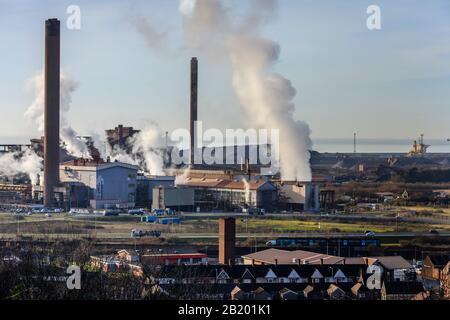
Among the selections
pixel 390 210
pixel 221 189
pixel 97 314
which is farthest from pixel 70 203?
pixel 97 314

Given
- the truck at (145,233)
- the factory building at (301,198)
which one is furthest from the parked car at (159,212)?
the truck at (145,233)

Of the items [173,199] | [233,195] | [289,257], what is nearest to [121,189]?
[173,199]

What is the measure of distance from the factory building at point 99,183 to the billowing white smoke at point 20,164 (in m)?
2.99

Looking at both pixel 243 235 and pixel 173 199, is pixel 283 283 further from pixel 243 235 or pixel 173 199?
pixel 173 199

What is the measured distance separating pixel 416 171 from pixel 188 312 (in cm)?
2908

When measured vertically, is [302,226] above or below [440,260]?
above

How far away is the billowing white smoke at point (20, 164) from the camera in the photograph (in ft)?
80.4

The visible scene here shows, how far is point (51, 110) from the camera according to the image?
67.6 feet

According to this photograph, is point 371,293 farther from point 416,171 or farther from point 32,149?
point 416,171

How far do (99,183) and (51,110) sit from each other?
1878 mm

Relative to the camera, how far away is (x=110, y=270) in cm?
905

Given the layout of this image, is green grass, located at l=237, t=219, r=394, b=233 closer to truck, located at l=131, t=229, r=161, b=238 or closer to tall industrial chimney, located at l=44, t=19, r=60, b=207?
truck, located at l=131, t=229, r=161, b=238

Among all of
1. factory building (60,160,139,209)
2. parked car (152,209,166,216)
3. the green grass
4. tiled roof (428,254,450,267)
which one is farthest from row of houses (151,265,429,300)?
factory building (60,160,139,209)

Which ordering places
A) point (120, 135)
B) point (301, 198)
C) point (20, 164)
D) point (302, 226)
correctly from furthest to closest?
point (120, 135)
point (20, 164)
point (301, 198)
point (302, 226)
